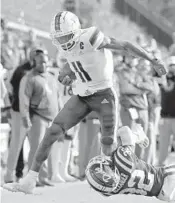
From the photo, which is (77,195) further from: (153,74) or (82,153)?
(153,74)

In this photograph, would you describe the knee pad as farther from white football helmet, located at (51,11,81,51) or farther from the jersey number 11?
white football helmet, located at (51,11,81,51)

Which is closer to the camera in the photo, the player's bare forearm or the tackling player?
the tackling player

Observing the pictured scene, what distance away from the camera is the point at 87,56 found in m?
5.40

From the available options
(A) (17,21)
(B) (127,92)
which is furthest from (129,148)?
(A) (17,21)

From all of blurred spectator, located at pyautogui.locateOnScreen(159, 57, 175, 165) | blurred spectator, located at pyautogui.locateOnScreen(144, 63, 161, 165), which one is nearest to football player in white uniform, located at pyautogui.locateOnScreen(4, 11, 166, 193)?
blurred spectator, located at pyautogui.locateOnScreen(144, 63, 161, 165)

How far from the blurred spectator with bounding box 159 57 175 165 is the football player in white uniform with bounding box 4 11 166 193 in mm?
3528

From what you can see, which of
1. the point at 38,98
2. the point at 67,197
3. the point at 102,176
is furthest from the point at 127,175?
the point at 38,98

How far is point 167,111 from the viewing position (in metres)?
9.30

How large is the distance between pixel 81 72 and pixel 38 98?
5.47ft

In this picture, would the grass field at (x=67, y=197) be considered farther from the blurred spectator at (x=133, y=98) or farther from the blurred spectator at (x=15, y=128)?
the blurred spectator at (x=133, y=98)

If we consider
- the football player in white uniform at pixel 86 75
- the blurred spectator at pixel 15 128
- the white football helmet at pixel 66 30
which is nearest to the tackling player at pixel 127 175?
the football player in white uniform at pixel 86 75

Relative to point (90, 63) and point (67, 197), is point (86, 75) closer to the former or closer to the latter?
point (90, 63)

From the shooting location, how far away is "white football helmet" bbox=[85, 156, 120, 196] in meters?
4.99

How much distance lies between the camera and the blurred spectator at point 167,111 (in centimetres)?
909
